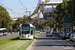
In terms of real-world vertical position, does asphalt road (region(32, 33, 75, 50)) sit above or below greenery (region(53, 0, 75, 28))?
below

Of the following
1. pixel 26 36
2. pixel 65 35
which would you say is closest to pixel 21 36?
pixel 26 36

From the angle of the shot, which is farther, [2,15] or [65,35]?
[2,15]

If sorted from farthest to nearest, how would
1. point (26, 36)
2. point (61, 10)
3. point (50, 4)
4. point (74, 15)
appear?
1. point (50, 4)
2. point (61, 10)
3. point (74, 15)
4. point (26, 36)

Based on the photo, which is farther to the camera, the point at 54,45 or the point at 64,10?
the point at 64,10

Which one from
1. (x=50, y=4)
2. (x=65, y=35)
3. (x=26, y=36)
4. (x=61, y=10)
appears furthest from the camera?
(x=50, y=4)

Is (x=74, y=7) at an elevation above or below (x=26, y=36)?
above

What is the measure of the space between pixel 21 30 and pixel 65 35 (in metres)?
10.5

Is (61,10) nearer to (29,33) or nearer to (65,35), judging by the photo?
(65,35)

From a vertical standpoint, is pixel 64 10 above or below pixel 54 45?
above

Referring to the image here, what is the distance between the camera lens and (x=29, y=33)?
32250 mm

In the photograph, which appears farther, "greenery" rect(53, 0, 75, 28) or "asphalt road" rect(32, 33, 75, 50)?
"greenery" rect(53, 0, 75, 28)

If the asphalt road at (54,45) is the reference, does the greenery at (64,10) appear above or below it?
above

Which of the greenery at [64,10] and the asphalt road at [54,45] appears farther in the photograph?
the greenery at [64,10]

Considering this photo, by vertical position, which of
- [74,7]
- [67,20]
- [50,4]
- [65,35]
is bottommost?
[65,35]
